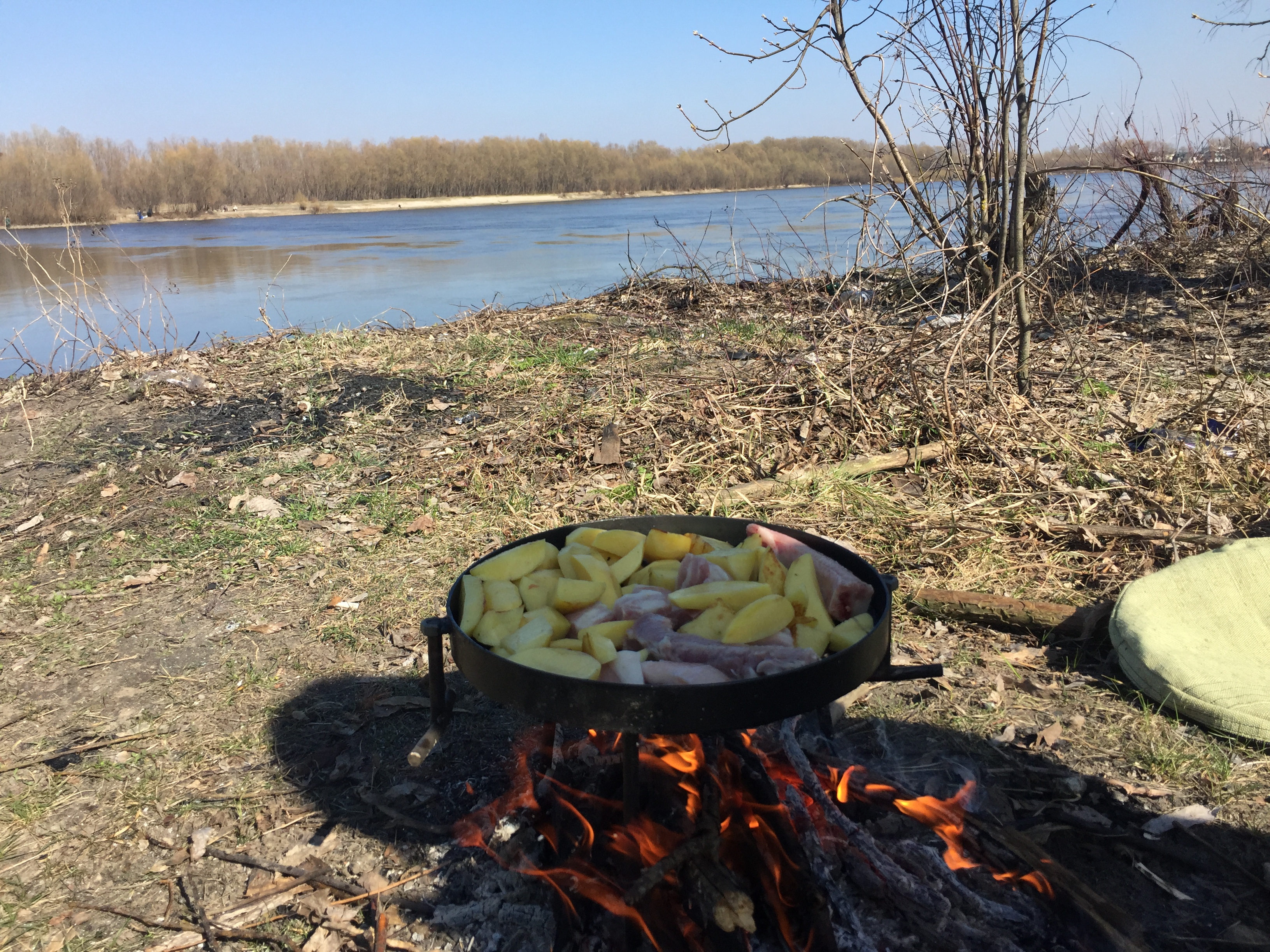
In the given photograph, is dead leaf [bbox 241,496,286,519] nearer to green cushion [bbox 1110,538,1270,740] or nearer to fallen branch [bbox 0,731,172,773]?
fallen branch [bbox 0,731,172,773]

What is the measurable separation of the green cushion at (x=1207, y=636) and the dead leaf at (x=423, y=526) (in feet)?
10.2

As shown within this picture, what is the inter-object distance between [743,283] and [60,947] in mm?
→ 9414

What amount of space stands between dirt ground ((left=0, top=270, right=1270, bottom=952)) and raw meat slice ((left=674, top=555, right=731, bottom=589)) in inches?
36.9

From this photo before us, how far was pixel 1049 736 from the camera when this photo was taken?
2588 millimetres

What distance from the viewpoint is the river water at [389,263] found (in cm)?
1024

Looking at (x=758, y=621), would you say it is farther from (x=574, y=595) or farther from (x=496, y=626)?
(x=496, y=626)

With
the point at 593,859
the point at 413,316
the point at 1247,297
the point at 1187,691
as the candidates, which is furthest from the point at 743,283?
the point at 593,859

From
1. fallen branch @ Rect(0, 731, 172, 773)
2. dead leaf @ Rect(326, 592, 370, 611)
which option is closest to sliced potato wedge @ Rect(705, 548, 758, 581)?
fallen branch @ Rect(0, 731, 172, 773)

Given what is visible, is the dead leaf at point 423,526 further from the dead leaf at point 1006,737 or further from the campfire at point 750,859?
the dead leaf at point 1006,737

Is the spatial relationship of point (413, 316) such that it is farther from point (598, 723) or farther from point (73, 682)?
point (598, 723)

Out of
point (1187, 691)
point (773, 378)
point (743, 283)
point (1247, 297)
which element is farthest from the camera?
point (743, 283)

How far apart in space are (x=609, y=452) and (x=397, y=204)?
45067 mm

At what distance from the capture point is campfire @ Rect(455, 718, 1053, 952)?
5.75 ft

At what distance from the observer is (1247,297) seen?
25.9ft
